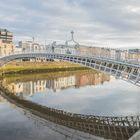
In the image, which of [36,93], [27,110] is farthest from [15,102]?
[36,93]

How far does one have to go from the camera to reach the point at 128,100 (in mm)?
63062

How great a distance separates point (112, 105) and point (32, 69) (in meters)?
76.9

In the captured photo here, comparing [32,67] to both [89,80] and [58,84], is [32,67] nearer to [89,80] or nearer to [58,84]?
[89,80]

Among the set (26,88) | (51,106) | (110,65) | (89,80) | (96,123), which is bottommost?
(89,80)

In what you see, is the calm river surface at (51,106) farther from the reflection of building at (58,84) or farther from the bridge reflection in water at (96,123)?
the reflection of building at (58,84)

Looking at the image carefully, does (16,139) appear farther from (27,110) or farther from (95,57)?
(95,57)

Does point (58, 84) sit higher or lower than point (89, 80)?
higher

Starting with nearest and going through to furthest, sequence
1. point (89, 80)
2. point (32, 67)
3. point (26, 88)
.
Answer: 1. point (26, 88)
2. point (89, 80)
3. point (32, 67)

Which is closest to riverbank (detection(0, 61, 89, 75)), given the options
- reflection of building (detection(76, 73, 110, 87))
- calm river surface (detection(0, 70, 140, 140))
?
reflection of building (detection(76, 73, 110, 87))

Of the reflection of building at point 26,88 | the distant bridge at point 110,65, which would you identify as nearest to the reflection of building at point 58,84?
the reflection of building at point 26,88

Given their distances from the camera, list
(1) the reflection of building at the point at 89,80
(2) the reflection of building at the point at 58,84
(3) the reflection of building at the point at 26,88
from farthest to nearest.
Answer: (1) the reflection of building at the point at 89,80, (2) the reflection of building at the point at 58,84, (3) the reflection of building at the point at 26,88

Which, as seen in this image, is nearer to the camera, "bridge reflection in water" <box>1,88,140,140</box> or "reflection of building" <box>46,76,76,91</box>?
"bridge reflection in water" <box>1,88,140,140</box>

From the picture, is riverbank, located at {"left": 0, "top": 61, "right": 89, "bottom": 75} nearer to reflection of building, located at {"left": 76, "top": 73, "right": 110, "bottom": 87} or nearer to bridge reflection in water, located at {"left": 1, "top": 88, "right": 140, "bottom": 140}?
reflection of building, located at {"left": 76, "top": 73, "right": 110, "bottom": 87}

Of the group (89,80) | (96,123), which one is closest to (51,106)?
(96,123)
